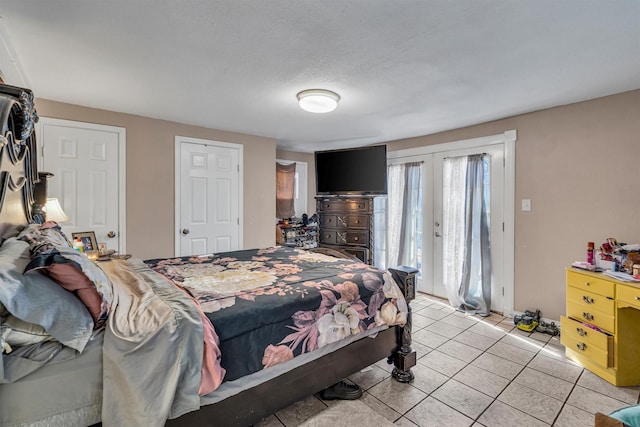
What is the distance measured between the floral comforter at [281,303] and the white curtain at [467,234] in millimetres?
2019

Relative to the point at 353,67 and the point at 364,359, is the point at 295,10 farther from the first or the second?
the point at 364,359

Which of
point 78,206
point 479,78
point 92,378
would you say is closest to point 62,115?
point 78,206

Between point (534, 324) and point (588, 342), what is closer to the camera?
point (588, 342)

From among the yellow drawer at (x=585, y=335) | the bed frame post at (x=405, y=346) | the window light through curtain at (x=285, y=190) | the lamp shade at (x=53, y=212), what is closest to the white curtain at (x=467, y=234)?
the yellow drawer at (x=585, y=335)

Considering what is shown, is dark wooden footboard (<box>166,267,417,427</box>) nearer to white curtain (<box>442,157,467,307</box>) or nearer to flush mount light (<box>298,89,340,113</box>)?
flush mount light (<box>298,89,340,113</box>)

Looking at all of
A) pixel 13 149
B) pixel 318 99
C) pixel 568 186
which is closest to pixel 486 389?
pixel 568 186

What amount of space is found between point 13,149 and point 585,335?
4041 millimetres

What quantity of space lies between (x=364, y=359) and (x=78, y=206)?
125 inches

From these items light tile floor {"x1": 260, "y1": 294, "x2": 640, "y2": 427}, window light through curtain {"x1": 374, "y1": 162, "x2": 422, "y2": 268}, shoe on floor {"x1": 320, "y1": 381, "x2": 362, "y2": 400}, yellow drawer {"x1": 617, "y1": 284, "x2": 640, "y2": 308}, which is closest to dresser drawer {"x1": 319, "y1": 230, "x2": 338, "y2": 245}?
window light through curtain {"x1": 374, "y1": 162, "x2": 422, "y2": 268}

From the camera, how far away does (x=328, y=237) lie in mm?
4523

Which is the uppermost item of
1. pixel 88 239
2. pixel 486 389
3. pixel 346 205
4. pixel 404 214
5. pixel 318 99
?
pixel 318 99

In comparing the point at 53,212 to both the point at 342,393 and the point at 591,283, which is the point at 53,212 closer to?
the point at 342,393

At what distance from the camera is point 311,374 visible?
1728 mm

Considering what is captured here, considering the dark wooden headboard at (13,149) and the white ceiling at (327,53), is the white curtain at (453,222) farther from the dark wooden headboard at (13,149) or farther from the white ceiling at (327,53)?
the dark wooden headboard at (13,149)
